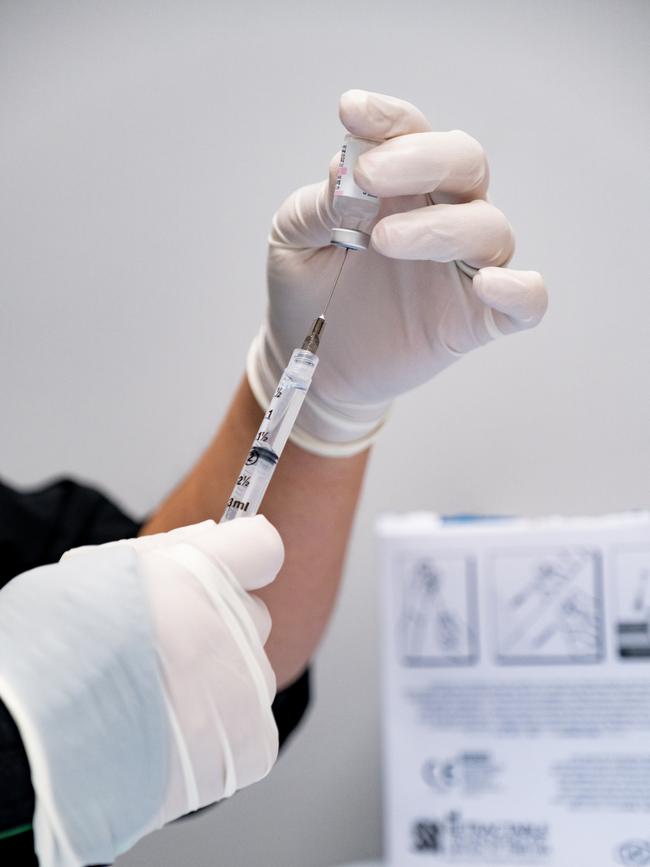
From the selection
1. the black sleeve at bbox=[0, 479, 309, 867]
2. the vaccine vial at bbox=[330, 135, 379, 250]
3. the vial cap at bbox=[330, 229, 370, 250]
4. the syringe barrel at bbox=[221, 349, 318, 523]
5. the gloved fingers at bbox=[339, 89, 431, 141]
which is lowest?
the black sleeve at bbox=[0, 479, 309, 867]

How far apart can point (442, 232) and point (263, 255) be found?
515mm

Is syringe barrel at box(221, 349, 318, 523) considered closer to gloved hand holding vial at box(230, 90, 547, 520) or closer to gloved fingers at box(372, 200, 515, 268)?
gloved hand holding vial at box(230, 90, 547, 520)

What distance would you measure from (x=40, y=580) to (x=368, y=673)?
0.70 m

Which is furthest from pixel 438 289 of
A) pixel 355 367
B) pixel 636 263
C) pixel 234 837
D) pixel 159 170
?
pixel 234 837

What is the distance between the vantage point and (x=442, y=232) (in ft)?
2.52

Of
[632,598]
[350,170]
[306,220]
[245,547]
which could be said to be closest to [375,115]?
[350,170]

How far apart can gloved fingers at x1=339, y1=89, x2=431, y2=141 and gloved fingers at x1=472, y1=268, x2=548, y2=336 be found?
0.17 m

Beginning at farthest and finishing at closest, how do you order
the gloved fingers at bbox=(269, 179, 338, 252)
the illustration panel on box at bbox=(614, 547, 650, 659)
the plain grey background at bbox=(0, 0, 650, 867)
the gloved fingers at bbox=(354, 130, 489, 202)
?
the plain grey background at bbox=(0, 0, 650, 867)
the illustration panel on box at bbox=(614, 547, 650, 659)
the gloved fingers at bbox=(269, 179, 338, 252)
the gloved fingers at bbox=(354, 130, 489, 202)

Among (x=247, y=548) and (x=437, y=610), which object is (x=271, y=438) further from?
(x=437, y=610)

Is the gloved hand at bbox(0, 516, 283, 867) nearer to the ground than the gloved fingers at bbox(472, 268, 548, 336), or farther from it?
nearer to the ground

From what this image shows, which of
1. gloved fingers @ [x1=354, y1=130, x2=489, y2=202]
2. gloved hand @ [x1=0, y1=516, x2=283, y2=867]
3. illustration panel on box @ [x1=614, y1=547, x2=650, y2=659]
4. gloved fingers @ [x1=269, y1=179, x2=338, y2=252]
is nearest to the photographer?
gloved hand @ [x1=0, y1=516, x2=283, y2=867]

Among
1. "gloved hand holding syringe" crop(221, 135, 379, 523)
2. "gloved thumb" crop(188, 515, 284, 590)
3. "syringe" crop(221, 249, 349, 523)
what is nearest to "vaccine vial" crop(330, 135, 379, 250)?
"gloved hand holding syringe" crop(221, 135, 379, 523)

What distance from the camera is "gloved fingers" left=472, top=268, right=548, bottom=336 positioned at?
29.9 inches

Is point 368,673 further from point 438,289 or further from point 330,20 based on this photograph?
point 330,20
